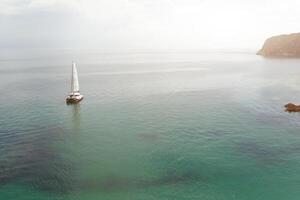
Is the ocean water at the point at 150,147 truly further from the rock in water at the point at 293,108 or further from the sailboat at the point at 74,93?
the sailboat at the point at 74,93

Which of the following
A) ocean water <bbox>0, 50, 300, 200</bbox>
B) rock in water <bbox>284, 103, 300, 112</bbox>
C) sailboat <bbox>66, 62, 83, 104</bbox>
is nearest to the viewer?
ocean water <bbox>0, 50, 300, 200</bbox>

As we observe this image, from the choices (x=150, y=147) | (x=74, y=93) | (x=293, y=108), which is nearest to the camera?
(x=150, y=147)

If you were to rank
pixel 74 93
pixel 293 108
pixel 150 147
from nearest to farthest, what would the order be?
pixel 150 147 < pixel 293 108 < pixel 74 93

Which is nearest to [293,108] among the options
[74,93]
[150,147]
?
[150,147]

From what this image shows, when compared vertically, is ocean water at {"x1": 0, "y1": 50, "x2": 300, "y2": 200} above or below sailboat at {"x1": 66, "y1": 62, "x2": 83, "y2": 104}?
below

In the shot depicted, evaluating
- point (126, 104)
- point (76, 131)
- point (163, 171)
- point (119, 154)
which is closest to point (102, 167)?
point (119, 154)

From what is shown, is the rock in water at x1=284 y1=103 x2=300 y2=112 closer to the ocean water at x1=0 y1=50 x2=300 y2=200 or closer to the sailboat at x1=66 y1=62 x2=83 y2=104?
the ocean water at x1=0 y1=50 x2=300 y2=200

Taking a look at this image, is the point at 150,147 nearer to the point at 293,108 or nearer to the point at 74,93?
the point at 293,108

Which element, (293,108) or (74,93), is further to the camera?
(74,93)

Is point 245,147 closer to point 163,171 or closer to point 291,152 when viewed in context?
point 291,152

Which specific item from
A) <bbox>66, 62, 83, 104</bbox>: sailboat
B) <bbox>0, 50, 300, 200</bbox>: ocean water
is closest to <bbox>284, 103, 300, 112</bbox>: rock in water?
<bbox>0, 50, 300, 200</bbox>: ocean water
